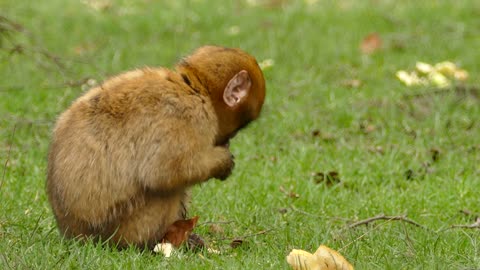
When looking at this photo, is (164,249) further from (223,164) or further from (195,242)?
(223,164)

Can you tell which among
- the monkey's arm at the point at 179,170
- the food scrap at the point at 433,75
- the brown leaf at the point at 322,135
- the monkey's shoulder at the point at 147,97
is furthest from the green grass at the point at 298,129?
the monkey's shoulder at the point at 147,97

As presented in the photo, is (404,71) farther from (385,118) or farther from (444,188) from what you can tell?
(444,188)

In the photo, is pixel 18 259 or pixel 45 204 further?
pixel 45 204

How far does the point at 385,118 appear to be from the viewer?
7.96 metres

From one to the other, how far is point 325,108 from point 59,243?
379 centimetres

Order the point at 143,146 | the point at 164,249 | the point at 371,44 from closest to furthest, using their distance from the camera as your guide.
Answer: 1. the point at 143,146
2. the point at 164,249
3. the point at 371,44

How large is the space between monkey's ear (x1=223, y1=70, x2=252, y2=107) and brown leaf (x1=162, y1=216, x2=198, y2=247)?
2.01 ft

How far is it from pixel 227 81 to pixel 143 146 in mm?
580

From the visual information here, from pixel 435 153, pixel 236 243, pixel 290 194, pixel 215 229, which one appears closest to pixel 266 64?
pixel 435 153

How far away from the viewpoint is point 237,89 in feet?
16.0

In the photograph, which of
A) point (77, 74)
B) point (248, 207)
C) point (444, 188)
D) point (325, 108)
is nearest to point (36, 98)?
point (77, 74)

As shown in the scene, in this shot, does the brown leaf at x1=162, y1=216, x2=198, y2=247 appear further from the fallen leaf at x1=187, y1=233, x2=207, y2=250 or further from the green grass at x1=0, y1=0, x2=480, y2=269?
the green grass at x1=0, y1=0, x2=480, y2=269

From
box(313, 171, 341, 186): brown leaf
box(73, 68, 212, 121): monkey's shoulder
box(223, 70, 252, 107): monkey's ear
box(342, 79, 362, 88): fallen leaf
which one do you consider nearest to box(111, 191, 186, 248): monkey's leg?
box(73, 68, 212, 121): monkey's shoulder

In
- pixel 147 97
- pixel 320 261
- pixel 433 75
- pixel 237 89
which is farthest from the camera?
pixel 433 75
